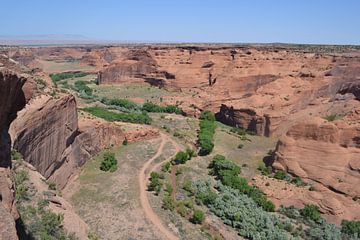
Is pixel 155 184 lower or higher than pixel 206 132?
higher

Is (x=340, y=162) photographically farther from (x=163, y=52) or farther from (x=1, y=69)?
(x=163, y=52)

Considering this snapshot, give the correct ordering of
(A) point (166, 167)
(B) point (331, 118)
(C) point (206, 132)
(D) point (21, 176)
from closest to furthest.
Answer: (D) point (21, 176)
(A) point (166, 167)
(B) point (331, 118)
(C) point (206, 132)

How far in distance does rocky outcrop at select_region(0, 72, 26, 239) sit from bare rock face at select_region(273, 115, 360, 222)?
80.8ft

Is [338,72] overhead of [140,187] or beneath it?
overhead

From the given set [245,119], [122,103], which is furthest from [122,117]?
[245,119]

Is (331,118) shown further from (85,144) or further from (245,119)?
(85,144)

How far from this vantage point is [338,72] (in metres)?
61.9

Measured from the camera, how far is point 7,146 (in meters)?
16.3

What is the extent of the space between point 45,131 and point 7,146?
1210cm

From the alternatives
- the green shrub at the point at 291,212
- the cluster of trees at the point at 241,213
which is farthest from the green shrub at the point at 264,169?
the green shrub at the point at 291,212

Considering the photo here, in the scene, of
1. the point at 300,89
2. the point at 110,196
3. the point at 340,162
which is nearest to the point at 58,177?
the point at 110,196

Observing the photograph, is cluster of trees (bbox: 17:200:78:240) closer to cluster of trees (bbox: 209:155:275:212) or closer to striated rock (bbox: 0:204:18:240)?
A: striated rock (bbox: 0:204:18:240)

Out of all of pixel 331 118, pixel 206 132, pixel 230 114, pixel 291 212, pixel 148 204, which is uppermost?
pixel 331 118

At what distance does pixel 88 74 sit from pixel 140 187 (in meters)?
86.2
